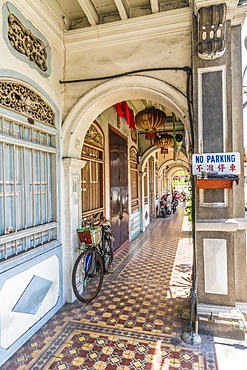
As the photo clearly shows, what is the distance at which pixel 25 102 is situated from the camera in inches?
103

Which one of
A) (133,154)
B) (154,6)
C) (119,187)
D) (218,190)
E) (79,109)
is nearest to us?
(218,190)

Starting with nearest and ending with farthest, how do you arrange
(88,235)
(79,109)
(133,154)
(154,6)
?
(154,6), (79,109), (88,235), (133,154)

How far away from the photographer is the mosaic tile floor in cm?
220

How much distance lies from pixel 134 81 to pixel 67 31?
1202 mm

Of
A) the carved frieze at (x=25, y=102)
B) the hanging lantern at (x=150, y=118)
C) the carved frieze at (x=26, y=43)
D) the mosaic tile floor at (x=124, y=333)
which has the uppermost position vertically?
the carved frieze at (x=26, y=43)

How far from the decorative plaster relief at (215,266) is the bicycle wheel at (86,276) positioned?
161 centimetres

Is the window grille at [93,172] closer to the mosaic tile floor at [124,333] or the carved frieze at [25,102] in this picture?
the carved frieze at [25,102]

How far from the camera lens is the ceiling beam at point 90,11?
9.71 feet

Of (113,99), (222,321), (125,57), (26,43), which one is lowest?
(222,321)

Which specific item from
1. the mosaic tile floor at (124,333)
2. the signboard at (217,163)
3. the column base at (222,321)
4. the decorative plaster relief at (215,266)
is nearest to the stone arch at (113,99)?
the signboard at (217,163)

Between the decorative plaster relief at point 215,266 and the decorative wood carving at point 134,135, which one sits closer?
the decorative plaster relief at point 215,266

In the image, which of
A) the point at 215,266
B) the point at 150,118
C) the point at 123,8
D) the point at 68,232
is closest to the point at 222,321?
the point at 215,266

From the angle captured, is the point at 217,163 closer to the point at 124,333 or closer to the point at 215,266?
the point at 215,266

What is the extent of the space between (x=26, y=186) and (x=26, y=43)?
5.16 ft
